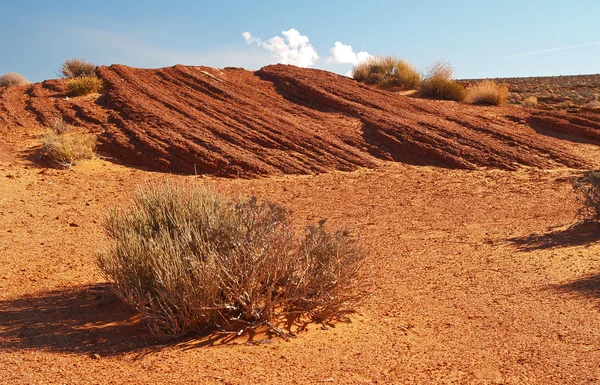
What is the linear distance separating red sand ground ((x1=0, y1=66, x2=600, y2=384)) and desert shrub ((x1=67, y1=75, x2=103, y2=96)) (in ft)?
1.90

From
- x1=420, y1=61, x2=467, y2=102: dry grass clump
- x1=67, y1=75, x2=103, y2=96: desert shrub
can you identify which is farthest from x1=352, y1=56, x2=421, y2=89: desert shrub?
x1=67, y1=75, x2=103, y2=96: desert shrub

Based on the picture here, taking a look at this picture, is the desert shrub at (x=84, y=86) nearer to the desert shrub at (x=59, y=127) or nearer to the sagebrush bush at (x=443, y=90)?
the desert shrub at (x=59, y=127)

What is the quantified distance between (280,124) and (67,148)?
595 centimetres

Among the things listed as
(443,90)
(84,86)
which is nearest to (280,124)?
(84,86)

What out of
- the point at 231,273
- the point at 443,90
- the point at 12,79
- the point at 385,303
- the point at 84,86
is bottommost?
the point at 385,303

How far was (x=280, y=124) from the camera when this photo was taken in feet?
54.6

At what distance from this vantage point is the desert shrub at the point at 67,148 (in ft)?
44.3

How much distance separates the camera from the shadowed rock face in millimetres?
14734

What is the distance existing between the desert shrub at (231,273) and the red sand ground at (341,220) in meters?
0.25

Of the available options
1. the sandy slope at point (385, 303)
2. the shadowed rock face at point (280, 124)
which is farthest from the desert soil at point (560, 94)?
the sandy slope at point (385, 303)

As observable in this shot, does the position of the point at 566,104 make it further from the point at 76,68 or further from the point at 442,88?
the point at 76,68

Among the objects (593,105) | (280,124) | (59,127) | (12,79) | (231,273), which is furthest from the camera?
(12,79)

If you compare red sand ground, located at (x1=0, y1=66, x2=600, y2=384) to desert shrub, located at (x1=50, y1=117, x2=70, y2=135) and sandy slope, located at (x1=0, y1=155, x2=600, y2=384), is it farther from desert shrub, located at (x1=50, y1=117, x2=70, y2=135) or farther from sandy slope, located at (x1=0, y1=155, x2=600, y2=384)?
desert shrub, located at (x1=50, y1=117, x2=70, y2=135)

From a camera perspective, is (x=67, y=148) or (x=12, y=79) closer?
(x=67, y=148)
